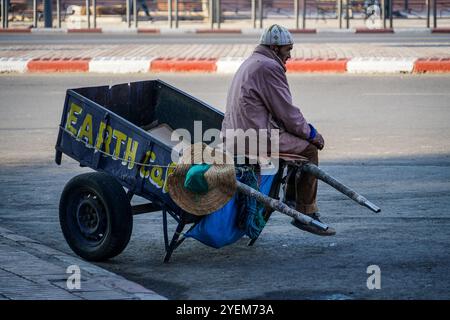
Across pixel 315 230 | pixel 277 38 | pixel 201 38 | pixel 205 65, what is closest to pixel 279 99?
pixel 277 38

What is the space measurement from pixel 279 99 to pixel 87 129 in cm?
129

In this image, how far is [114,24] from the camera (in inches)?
1180

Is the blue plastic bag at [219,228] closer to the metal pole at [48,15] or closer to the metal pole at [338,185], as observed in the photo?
the metal pole at [338,185]

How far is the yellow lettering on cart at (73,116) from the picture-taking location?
291 inches

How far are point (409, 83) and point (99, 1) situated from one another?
16.1 meters

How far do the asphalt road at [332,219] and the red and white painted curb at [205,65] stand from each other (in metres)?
2.70

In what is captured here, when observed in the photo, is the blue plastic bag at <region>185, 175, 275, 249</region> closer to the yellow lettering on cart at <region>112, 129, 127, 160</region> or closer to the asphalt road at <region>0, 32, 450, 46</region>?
the yellow lettering on cart at <region>112, 129, 127, 160</region>

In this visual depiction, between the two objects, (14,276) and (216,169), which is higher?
(216,169)

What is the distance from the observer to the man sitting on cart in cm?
707

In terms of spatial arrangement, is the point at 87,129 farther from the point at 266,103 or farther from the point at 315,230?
the point at 315,230

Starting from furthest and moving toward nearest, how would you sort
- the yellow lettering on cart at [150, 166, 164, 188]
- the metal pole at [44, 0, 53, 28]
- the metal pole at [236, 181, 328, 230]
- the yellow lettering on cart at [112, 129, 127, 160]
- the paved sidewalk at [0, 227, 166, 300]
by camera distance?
1. the metal pole at [44, 0, 53, 28]
2. the yellow lettering on cart at [112, 129, 127, 160]
3. the yellow lettering on cart at [150, 166, 164, 188]
4. the metal pole at [236, 181, 328, 230]
5. the paved sidewalk at [0, 227, 166, 300]

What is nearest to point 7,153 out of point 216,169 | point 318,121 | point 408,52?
point 318,121

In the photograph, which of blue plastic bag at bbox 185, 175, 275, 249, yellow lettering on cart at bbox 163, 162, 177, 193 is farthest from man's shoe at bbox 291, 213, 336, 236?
yellow lettering on cart at bbox 163, 162, 177, 193
